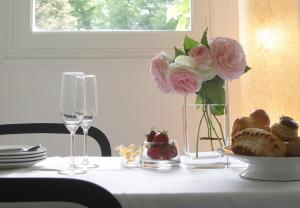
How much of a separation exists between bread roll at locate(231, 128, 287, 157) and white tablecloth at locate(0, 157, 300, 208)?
58mm

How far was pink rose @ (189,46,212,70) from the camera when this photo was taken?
3.21ft

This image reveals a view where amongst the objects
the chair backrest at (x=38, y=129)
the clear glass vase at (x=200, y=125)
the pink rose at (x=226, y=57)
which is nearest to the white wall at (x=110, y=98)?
the chair backrest at (x=38, y=129)

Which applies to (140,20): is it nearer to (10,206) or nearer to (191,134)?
(191,134)

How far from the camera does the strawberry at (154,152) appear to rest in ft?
3.29

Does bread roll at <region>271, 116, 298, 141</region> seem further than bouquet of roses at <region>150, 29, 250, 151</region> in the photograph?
No

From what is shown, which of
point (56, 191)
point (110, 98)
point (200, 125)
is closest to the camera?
point (56, 191)

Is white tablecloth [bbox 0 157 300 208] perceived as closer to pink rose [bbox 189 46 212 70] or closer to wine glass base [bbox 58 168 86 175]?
wine glass base [bbox 58 168 86 175]

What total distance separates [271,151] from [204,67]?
0.28 meters

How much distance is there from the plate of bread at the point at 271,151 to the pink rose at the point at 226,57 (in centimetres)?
19

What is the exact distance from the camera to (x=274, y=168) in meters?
0.81

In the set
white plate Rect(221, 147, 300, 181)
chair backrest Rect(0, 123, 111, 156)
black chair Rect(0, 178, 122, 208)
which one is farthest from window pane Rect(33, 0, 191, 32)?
black chair Rect(0, 178, 122, 208)

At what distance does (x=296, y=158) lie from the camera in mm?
776

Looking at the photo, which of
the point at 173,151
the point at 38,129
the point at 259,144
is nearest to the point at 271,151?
the point at 259,144

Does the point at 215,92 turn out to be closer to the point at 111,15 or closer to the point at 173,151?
the point at 173,151
